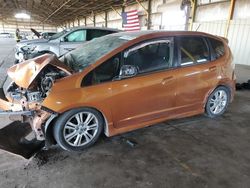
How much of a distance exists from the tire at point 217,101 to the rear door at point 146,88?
0.95 m

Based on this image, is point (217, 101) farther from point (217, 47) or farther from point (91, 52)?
point (91, 52)

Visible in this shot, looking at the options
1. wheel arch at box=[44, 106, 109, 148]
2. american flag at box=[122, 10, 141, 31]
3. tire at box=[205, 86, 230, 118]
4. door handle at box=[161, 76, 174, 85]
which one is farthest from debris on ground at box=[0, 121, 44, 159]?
american flag at box=[122, 10, 141, 31]

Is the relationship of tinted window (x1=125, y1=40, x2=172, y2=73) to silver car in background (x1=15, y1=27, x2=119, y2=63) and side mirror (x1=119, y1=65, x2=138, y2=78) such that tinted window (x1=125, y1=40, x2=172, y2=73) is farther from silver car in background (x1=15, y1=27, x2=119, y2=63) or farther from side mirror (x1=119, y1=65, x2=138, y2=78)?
silver car in background (x1=15, y1=27, x2=119, y2=63)

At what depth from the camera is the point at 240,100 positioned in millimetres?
5336

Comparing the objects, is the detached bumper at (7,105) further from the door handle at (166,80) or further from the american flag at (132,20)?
the american flag at (132,20)

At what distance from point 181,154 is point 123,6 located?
19786 millimetres

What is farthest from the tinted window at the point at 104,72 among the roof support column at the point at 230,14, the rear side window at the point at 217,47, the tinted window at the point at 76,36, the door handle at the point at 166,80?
the roof support column at the point at 230,14

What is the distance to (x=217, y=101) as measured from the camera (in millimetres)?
4090

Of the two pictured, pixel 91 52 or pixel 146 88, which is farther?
pixel 91 52

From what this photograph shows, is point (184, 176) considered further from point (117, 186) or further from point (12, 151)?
point (12, 151)

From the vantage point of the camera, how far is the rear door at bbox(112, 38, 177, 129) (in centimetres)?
300

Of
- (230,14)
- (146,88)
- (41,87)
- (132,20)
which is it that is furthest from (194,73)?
(132,20)

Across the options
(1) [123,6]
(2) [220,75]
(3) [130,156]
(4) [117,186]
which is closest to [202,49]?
(2) [220,75]

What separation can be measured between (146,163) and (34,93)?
5.15 ft
